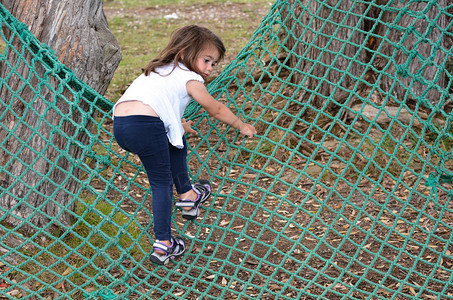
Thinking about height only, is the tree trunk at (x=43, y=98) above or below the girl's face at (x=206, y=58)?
below

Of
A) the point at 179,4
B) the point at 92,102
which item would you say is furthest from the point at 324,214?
the point at 179,4

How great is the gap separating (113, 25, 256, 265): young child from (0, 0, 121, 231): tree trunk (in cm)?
28

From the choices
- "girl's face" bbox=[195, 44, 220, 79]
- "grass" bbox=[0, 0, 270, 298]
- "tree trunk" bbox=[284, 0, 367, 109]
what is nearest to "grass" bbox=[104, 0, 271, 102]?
"grass" bbox=[0, 0, 270, 298]

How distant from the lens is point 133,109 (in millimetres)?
2211

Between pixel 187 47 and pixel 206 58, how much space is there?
92 millimetres

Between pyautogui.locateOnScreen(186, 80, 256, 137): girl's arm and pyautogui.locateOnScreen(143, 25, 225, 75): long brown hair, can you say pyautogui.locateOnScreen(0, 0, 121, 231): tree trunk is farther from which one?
pyautogui.locateOnScreen(186, 80, 256, 137): girl's arm

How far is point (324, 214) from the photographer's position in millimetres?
2998

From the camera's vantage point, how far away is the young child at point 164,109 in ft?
7.23

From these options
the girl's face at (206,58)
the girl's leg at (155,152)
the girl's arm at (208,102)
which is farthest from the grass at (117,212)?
the girl's face at (206,58)

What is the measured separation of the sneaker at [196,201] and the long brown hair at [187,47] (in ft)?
1.73

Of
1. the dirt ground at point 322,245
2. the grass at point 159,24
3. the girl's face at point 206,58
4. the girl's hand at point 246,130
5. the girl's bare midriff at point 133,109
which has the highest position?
the girl's face at point 206,58

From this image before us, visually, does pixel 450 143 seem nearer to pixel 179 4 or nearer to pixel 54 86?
pixel 54 86

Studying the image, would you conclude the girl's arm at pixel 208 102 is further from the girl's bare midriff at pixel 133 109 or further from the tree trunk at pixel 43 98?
the tree trunk at pixel 43 98

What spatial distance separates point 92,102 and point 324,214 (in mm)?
1364
